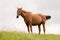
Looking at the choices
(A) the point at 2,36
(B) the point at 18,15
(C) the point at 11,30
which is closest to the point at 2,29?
Answer: (C) the point at 11,30

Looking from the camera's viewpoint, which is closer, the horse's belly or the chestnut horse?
the chestnut horse

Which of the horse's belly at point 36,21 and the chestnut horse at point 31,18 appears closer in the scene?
the chestnut horse at point 31,18

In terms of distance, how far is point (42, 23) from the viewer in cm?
2098

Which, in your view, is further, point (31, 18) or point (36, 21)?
point (36, 21)

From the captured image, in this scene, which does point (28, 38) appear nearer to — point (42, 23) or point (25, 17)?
point (25, 17)

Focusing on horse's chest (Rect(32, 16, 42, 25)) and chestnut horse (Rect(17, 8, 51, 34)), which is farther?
horse's chest (Rect(32, 16, 42, 25))

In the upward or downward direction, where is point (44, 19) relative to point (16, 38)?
downward

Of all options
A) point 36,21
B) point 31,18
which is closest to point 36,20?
point 36,21

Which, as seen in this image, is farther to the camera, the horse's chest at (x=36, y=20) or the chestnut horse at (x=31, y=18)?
the horse's chest at (x=36, y=20)

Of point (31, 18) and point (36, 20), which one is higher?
point (31, 18)

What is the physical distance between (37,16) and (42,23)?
100 cm

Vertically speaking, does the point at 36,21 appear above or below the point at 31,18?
below

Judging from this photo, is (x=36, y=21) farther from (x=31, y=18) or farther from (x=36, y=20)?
(x=31, y=18)

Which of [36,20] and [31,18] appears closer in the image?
[31,18]
